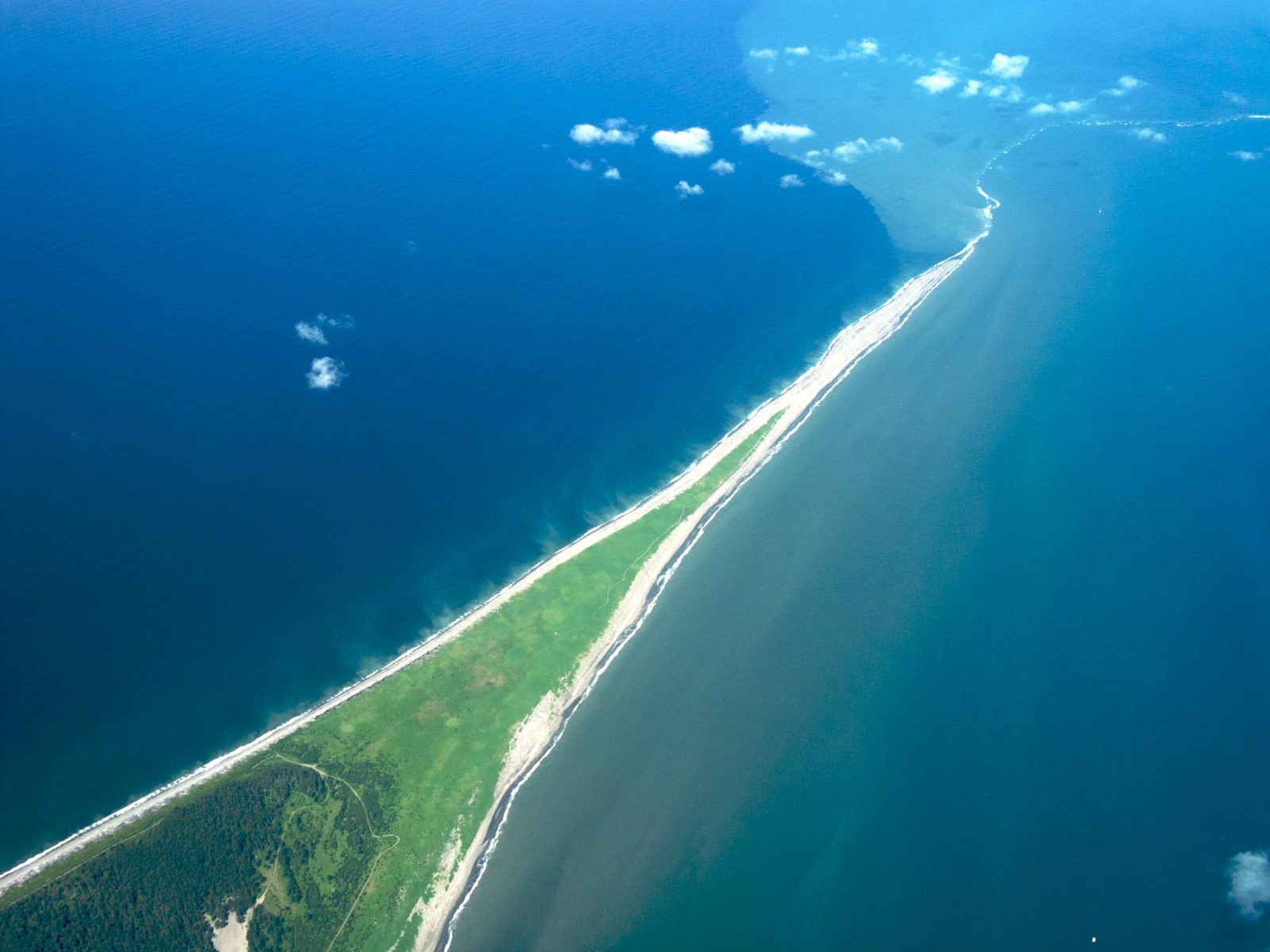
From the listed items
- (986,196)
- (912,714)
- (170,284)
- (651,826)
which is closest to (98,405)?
(170,284)

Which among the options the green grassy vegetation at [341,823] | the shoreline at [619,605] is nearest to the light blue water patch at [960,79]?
the shoreline at [619,605]

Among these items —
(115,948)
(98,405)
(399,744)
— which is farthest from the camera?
(98,405)

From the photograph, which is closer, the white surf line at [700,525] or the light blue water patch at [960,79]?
the white surf line at [700,525]

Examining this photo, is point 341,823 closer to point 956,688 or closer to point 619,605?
point 619,605

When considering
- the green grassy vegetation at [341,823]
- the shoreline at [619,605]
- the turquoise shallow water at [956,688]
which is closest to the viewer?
the green grassy vegetation at [341,823]

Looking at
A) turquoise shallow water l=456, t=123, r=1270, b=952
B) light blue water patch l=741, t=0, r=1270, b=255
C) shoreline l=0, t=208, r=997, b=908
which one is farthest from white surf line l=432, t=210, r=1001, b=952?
light blue water patch l=741, t=0, r=1270, b=255

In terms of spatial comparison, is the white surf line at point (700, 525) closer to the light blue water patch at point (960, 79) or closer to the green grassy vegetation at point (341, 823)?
the green grassy vegetation at point (341, 823)

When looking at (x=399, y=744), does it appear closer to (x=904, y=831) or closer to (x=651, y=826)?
(x=651, y=826)
